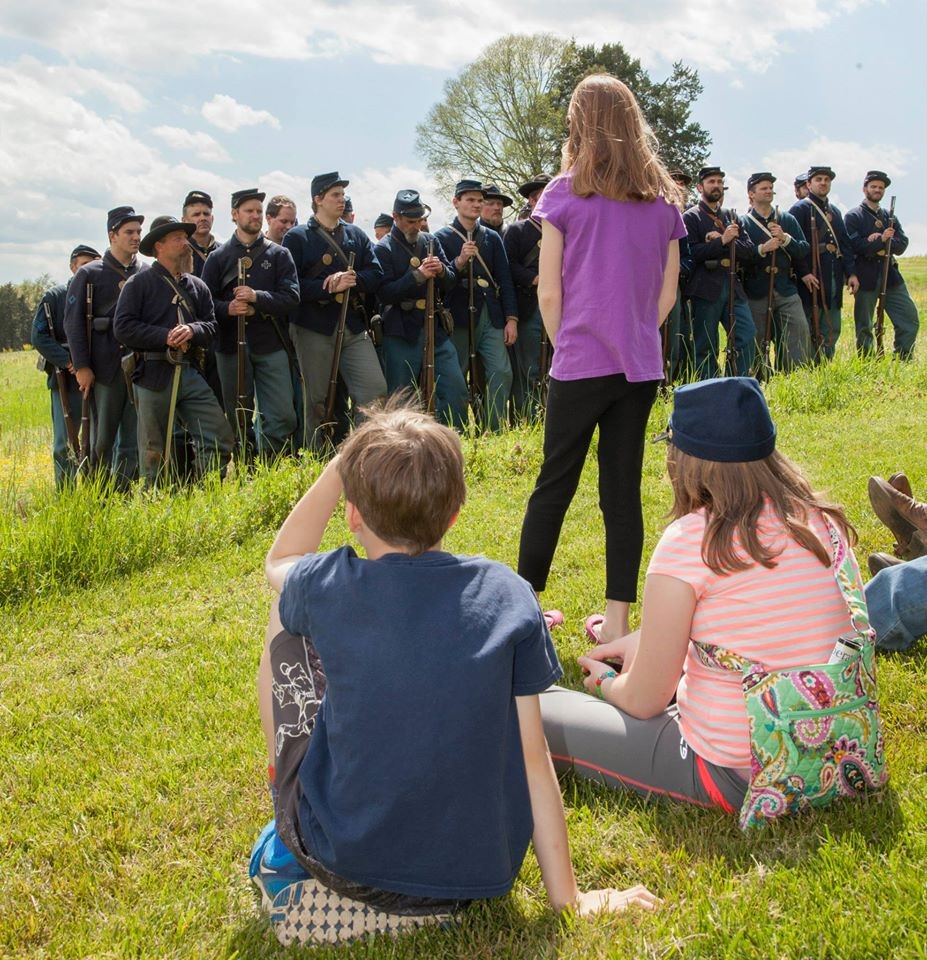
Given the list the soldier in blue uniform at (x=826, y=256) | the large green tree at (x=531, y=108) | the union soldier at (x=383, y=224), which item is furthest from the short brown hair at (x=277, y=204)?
the large green tree at (x=531, y=108)

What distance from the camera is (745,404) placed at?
8.32 feet

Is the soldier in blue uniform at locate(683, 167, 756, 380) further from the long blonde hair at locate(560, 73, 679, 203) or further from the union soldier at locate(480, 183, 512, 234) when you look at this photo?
the long blonde hair at locate(560, 73, 679, 203)

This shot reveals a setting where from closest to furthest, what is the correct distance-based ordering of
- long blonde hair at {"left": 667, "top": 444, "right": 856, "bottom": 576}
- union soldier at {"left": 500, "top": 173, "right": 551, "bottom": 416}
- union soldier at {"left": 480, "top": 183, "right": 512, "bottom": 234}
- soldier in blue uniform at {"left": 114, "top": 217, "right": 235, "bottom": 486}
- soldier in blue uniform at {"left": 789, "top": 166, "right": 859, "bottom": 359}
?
long blonde hair at {"left": 667, "top": 444, "right": 856, "bottom": 576} < soldier in blue uniform at {"left": 114, "top": 217, "right": 235, "bottom": 486} < union soldier at {"left": 500, "top": 173, "right": 551, "bottom": 416} < union soldier at {"left": 480, "top": 183, "right": 512, "bottom": 234} < soldier in blue uniform at {"left": 789, "top": 166, "right": 859, "bottom": 359}

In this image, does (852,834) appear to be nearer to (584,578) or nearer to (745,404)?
(745,404)

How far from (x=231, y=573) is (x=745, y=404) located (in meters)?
3.48

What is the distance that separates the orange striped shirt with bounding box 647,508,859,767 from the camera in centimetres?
247

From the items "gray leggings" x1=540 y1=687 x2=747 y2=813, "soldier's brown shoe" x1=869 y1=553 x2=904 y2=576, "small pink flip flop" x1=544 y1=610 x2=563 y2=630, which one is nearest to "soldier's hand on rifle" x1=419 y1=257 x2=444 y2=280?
"small pink flip flop" x1=544 y1=610 x2=563 y2=630

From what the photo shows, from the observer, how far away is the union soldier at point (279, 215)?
30.5 ft

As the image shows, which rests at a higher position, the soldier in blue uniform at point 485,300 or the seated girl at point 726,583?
the soldier in blue uniform at point 485,300

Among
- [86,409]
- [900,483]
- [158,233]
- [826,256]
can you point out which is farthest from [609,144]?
[826,256]

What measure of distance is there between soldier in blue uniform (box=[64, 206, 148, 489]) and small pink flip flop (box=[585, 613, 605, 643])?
5.02m

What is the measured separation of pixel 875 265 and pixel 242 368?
7872 millimetres

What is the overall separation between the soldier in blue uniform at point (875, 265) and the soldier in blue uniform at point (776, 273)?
3.44ft

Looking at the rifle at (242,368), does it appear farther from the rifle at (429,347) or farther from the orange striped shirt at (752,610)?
the orange striped shirt at (752,610)
